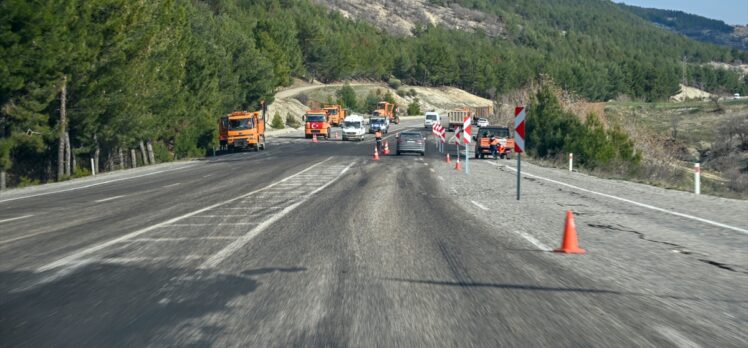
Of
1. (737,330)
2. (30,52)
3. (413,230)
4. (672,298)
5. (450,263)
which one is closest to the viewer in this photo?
(737,330)

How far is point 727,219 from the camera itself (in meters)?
14.8

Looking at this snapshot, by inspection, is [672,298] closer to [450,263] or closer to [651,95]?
[450,263]

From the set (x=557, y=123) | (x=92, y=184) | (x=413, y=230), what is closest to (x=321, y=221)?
(x=413, y=230)

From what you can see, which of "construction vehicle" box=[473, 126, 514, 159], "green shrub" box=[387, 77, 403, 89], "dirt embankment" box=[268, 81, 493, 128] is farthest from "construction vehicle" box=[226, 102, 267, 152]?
"green shrub" box=[387, 77, 403, 89]

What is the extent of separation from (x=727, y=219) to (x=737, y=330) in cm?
942

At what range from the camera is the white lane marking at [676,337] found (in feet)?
18.7

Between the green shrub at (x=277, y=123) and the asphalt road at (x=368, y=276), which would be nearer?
the asphalt road at (x=368, y=276)

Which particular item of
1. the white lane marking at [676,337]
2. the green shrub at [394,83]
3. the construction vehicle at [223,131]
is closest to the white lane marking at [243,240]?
the white lane marking at [676,337]

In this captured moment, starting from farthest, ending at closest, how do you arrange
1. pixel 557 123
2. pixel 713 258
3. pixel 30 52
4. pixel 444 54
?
pixel 444 54 → pixel 557 123 → pixel 30 52 → pixel 713 258

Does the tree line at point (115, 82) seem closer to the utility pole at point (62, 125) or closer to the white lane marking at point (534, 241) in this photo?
the utility pole at point (62, 125)

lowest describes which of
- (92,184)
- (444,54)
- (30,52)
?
(92,184)

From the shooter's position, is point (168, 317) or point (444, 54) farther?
point (444, 54)

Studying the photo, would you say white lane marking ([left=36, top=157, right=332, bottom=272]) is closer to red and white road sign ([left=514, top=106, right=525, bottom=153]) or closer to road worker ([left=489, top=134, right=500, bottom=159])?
red and white road sign ([left=514, top=106, right=525, bottom=153])

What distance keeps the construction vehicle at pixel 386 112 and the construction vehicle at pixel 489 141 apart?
40880mm
